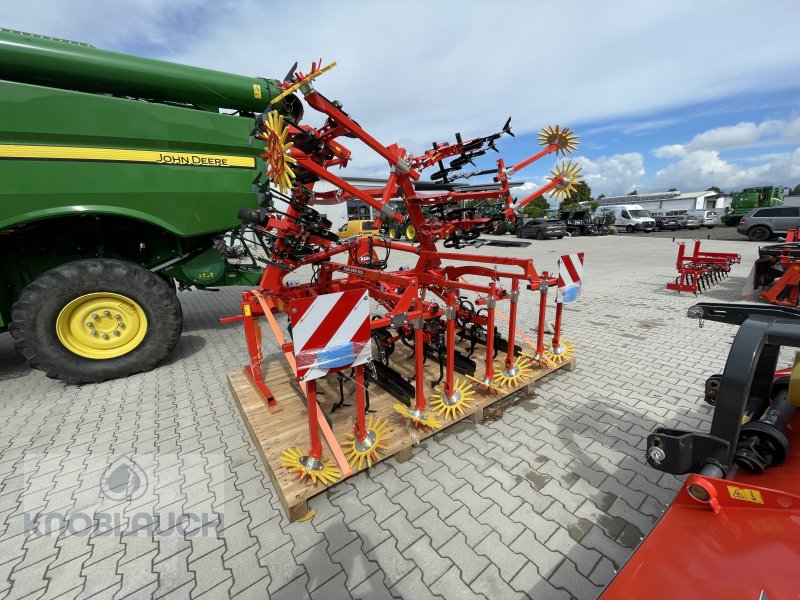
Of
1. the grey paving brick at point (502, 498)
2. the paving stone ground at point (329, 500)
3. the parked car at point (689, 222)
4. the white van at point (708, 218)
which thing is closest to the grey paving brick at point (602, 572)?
the paving stone ground at point (329, 500)

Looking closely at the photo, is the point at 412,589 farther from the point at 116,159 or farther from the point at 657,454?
the point at 116,159

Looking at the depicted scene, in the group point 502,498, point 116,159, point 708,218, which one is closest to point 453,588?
point 502,498

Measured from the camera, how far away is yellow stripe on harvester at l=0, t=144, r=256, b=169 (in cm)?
363

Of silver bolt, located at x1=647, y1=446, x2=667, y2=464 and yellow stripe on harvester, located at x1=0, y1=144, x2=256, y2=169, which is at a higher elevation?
yellow stripe on harvester, located at x1=0, y1=144, x2=256, y2=169

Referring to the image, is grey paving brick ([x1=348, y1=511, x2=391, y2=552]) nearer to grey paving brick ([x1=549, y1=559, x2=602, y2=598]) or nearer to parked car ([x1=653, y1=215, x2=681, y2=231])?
grey paving brick ([x1=549, y1=559, x2=602, y2=598])

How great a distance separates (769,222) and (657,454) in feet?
73.6

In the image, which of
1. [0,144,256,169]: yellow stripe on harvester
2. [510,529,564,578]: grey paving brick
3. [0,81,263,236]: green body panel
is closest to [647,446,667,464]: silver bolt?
[510,529,564,578]: grey paving brick

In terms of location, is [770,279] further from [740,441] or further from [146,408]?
[146,408]

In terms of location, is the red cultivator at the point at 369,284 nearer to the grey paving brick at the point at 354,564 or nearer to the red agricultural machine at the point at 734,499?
the grey paving brick at the point at 354,564

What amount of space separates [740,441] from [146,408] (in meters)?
4.78

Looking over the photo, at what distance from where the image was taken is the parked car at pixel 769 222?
1561 cm

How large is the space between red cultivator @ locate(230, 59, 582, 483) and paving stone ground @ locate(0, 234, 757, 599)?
343 millimetres

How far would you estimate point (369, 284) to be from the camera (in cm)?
376

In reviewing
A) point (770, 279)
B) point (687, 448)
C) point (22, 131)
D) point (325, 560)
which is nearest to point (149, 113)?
point (22, 131)
